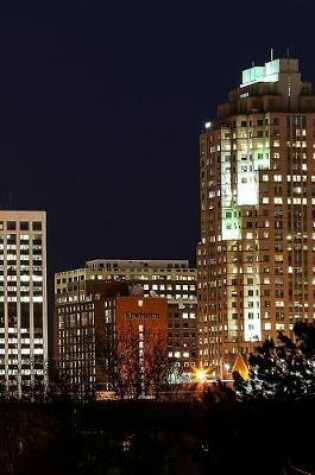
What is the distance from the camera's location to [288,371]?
2881 inches

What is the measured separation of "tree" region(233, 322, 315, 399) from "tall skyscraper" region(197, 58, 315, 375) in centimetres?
11306

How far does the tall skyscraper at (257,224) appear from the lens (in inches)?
7480

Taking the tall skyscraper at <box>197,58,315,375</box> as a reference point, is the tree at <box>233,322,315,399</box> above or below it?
below

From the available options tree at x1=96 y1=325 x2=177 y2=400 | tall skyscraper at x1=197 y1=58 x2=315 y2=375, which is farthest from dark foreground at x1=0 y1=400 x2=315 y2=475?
tall skyscraper at x1=197 y1=58 x2=315 y2=375

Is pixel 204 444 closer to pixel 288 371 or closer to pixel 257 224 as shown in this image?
pixel 288 371

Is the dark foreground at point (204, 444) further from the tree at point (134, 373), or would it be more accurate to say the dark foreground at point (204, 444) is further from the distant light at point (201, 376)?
the distant light at point (201, 376)


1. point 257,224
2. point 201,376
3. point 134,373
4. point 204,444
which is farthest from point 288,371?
point 257,224

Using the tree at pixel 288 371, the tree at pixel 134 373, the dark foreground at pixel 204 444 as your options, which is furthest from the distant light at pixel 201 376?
the dark foreground at pixel 204 444

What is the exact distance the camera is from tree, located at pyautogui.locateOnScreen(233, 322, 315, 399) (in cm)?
7156

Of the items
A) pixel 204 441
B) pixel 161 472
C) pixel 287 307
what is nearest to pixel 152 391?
pixel 287 307

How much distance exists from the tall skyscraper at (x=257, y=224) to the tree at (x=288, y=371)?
113 meters

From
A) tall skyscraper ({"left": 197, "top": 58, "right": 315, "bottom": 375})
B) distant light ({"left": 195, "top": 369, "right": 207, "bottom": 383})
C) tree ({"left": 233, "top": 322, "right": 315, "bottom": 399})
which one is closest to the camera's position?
tree ({"left": 233, "top": 322, "right": 315, "bottom": 399})

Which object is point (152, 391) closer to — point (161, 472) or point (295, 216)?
point (295, 216)

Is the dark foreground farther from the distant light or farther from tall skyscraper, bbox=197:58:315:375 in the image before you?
tall skyscraper, bbox=197:58:315:375
